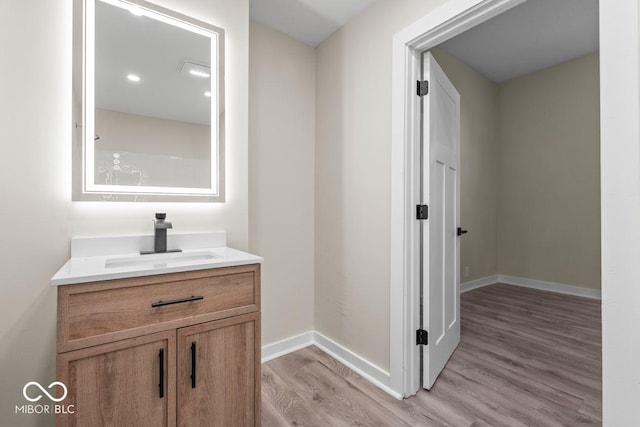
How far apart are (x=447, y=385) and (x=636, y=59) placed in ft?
5.83

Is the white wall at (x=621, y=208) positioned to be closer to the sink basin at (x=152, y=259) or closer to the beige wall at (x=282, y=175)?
the sink basin at (x=152, y=259)

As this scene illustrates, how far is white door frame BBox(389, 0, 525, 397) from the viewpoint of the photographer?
1724 millimetres

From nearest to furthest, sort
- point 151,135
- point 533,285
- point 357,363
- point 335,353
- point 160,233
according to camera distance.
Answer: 1. point 160,233
2. point 151,135
3. point 357,363
4. point 335,353
5. point 533,285

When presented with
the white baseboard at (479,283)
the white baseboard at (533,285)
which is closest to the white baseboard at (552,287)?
the white baseboard at (533,285)

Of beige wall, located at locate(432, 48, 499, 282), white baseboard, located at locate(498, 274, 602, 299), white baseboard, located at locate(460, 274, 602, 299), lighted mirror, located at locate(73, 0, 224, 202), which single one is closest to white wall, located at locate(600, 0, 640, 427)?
lighted mirror, located at locate(73, 0, 224, 202)

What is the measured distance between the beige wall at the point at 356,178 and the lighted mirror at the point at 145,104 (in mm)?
850

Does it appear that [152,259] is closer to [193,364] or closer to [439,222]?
[193,364]

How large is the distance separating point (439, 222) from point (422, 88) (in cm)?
83

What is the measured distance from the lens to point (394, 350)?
178 cm

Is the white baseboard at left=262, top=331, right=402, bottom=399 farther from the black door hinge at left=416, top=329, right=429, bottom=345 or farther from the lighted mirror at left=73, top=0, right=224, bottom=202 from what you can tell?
the lighted mirror at left=73, top=0, right=224, bottom=202

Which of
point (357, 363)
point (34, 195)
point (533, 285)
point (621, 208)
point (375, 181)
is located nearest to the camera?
point (621, 208)

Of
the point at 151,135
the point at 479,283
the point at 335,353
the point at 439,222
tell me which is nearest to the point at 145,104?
the point at 151,135

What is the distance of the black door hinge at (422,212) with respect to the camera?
1.77 meters

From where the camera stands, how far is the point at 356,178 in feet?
6.84
